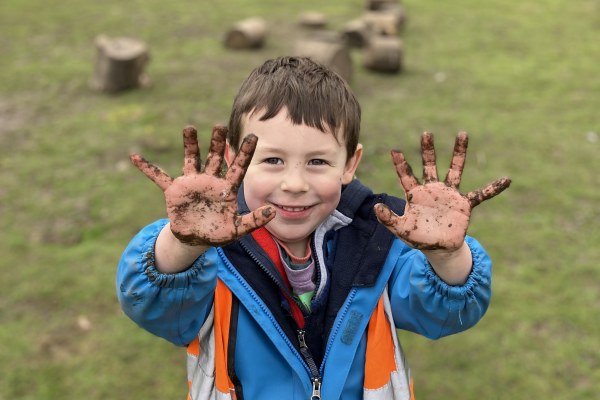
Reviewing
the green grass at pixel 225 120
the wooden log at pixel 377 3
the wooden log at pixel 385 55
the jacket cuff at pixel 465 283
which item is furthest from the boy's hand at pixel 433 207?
the wooden log at pixel 377 3

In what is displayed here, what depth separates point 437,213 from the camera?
146cm

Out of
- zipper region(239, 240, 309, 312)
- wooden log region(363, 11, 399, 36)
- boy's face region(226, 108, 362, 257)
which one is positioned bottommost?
wooden log region(363, 11, 399, 36)

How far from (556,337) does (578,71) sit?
407cm

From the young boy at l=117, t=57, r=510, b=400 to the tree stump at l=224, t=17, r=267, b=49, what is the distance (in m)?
5.51

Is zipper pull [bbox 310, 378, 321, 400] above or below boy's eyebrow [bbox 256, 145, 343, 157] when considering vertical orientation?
below

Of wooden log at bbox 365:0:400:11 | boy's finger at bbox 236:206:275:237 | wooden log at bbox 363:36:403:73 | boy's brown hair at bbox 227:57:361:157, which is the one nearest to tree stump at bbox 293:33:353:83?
wooden log at bbox 363:36:403:73

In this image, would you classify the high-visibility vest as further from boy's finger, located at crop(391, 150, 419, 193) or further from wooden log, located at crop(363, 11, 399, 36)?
wooden log, located at crop(363, 11, 399, 36)

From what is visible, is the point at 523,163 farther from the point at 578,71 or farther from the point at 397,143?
the point at 578,71

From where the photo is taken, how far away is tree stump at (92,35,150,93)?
19.6 ft

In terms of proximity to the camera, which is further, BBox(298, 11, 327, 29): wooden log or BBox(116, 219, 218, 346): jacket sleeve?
BBox(298, 11, 327, 29): wooden log

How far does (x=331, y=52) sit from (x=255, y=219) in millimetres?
4854

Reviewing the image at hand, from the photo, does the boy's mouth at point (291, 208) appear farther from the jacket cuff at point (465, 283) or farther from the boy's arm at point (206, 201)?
the jacket cuff at point (465, 283)

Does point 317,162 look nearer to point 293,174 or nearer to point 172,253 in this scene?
point 293,174

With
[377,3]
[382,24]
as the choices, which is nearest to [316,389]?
[382,24]
